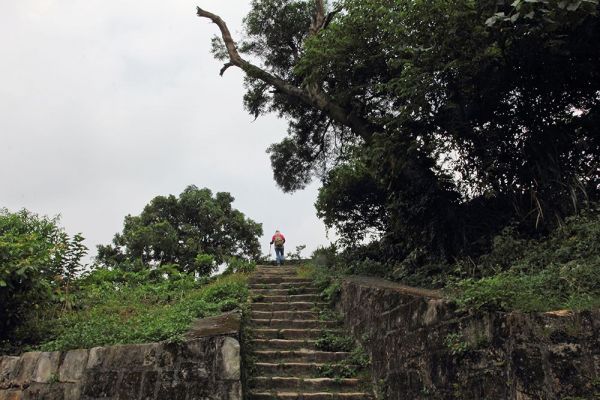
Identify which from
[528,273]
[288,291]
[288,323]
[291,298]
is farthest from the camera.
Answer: [288,291]

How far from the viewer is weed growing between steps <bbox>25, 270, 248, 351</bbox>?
241 inches

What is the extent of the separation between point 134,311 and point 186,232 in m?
15.0

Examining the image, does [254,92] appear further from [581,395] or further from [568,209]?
[581,395]

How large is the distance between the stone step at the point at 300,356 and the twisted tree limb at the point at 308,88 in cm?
529

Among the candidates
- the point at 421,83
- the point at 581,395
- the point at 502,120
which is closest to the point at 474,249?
the point at 502,120

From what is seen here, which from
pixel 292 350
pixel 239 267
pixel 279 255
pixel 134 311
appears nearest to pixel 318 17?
pixel 279 255

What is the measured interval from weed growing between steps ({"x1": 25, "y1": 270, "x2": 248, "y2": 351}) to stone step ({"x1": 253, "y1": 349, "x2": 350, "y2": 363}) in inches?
40.8

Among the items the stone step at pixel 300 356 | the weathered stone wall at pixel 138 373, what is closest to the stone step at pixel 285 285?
the stone step at pixel 300 356

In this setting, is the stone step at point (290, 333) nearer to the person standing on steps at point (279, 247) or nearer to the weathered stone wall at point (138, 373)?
the weathered stone wall at point (138, 373)

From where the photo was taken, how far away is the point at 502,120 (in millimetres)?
7000

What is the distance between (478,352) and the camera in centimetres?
371

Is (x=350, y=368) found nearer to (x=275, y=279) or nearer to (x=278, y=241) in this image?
(x=275, y=279)

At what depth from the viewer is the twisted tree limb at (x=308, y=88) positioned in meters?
11.0

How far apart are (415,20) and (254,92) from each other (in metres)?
9.08
